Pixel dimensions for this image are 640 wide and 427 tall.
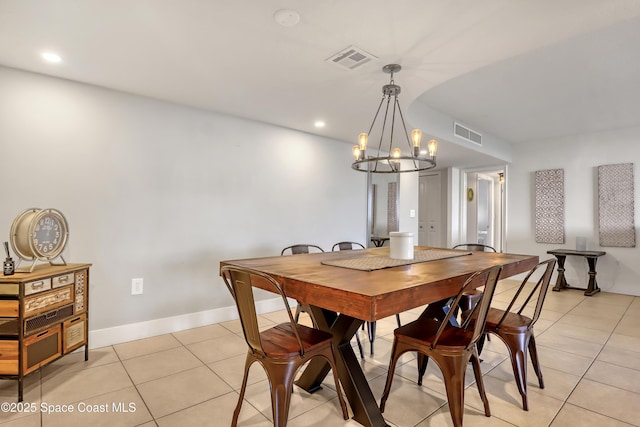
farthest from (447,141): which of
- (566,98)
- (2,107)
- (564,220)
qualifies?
(2,107)

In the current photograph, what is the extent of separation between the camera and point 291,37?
6.54 feet

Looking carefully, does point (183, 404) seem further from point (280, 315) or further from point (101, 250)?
point (280, 315)

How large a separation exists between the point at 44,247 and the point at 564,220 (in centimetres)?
655

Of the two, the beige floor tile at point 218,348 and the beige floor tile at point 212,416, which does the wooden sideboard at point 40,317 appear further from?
the beige floor tile at point 212,416

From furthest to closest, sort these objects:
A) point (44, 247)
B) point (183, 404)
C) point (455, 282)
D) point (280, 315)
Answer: point (280, 315), point (44, 247), point (183, 404), point (455, 282)

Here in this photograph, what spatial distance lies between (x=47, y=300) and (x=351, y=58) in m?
2.55

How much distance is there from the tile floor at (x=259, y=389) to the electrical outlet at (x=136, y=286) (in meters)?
0.43

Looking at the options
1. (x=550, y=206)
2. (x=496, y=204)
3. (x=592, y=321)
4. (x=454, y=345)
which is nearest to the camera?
(x=454, y=345)

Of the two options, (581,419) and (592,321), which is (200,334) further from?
(592,321)

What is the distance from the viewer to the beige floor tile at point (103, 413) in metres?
1.70

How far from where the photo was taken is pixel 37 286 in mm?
2014

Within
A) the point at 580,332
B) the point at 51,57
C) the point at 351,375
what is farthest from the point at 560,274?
the point at 51,57

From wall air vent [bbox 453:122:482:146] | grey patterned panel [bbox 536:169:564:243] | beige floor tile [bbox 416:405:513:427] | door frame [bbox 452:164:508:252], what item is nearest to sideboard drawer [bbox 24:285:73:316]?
beige floor tile [bbox 416:405:513:427]

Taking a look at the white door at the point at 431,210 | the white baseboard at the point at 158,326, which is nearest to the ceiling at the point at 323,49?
the white baseboard at the point at 158,326
